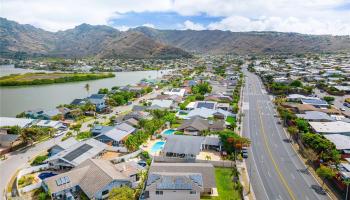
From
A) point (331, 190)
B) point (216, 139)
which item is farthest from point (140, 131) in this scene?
point (331, 190)

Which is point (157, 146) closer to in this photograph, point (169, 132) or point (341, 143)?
point (169, 132)

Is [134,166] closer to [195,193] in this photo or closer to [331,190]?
[195,193]

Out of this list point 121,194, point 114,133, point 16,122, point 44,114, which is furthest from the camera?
point 44,114

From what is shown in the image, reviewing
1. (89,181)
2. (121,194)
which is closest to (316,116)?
(121,194)

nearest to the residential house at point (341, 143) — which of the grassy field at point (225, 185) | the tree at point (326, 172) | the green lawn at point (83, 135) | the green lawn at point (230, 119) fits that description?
the tree at point (326, 172)

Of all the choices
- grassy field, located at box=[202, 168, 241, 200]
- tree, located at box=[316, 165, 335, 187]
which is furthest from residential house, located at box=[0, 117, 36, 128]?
tree, located at box=[316, 165, 335, 187]

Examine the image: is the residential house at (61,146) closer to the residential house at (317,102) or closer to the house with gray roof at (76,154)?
the house with gray roof at (76,154)
